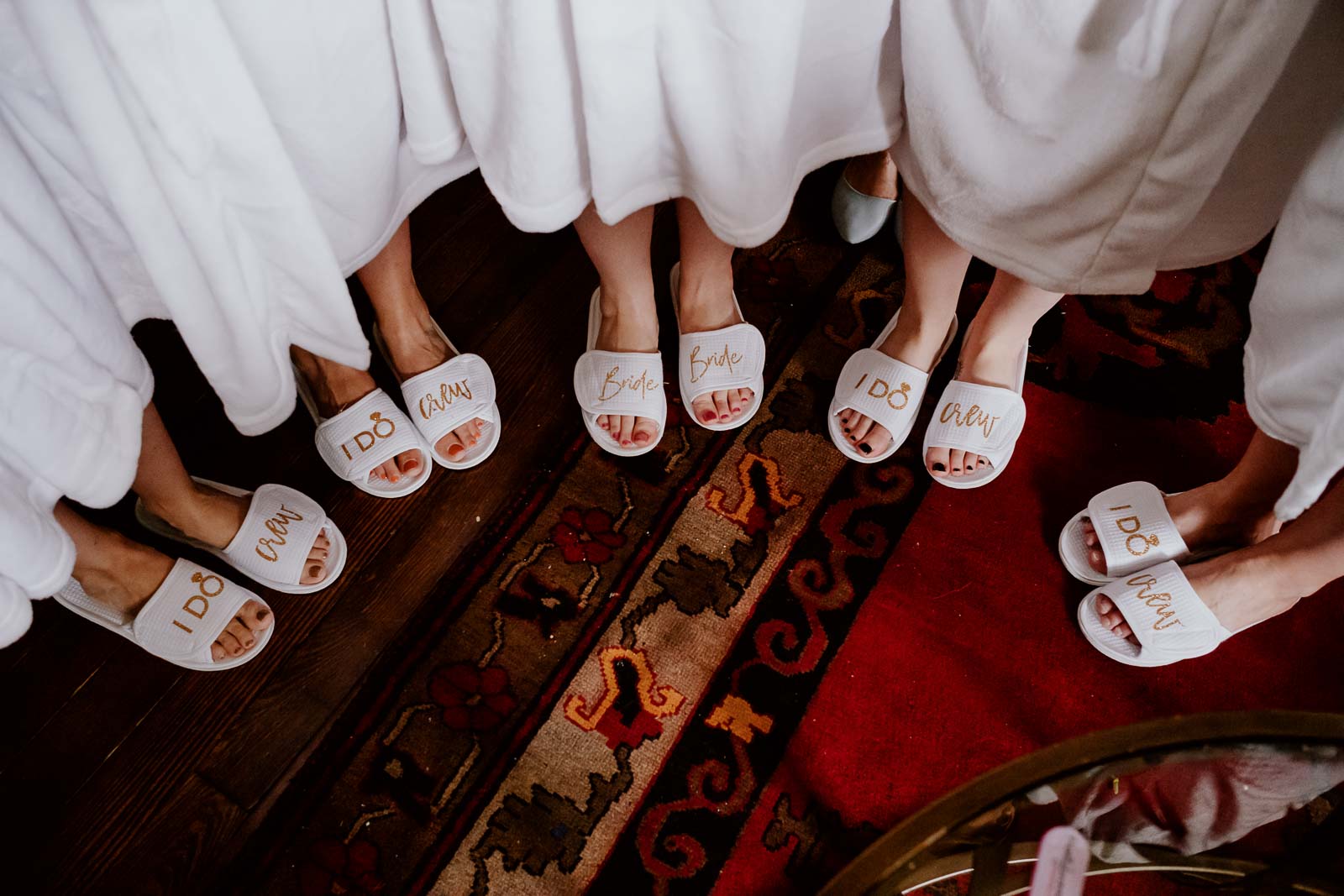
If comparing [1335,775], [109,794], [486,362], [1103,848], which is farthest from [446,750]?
[1335,775]

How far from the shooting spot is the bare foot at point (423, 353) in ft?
3.23

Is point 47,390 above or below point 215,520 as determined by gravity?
above

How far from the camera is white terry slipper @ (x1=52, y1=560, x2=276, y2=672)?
868 mm

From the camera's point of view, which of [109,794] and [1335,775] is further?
[109,794]

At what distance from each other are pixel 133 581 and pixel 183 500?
0.10 metres

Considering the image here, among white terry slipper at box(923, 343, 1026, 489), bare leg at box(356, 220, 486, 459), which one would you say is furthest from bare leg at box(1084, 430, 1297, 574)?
bare leg at box(356, 220, 486, 459)

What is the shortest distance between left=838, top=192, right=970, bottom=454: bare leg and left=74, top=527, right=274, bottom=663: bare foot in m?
0.71

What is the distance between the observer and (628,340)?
3.28ft

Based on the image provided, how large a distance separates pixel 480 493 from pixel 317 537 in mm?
186

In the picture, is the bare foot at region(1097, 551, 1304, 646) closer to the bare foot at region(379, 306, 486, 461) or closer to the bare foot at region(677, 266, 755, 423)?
the bare foot at region(677, 266, 755, 423)

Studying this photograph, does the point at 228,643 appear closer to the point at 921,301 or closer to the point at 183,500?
the point at 183,500

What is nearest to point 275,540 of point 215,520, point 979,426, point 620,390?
point 215,520

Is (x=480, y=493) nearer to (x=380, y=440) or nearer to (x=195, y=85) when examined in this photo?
(x=380, y=440)

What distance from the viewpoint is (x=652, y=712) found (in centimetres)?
87
